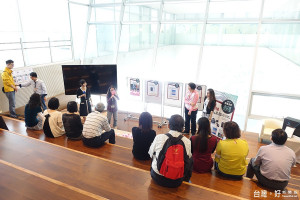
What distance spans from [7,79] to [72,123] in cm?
301

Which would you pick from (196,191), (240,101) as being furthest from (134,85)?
(196,191)

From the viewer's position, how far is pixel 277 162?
2.70m

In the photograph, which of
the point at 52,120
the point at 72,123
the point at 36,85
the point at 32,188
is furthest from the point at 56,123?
the point at 36,85

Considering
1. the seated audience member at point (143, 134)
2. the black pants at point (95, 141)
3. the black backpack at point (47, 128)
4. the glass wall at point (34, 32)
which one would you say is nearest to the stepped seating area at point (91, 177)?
the black pants at point (95, 141)

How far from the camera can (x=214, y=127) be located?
4.98 meters

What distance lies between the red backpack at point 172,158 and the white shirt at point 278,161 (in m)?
1.20

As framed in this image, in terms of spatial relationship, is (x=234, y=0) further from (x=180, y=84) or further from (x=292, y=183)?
(x=292, y=183)

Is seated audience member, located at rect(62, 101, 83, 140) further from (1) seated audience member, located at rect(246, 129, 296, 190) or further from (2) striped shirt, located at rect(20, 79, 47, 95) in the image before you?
(1) seated audience member, located at rect(246, 129, 296, 190)

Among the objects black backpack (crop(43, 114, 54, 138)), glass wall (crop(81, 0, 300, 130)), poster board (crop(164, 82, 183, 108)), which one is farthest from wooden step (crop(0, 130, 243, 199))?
glass wall (crop(81, 0, 300, 130))

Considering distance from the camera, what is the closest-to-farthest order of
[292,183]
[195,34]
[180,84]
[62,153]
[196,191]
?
[196,191], [62,153], [292,183], [180,84], [195,34]

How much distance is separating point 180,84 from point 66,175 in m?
3.99

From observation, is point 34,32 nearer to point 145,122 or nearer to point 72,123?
point 72,123

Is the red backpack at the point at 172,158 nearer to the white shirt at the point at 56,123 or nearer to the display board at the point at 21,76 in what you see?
the white shirt at the point at 56,123

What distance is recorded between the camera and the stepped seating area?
95.4 inches
